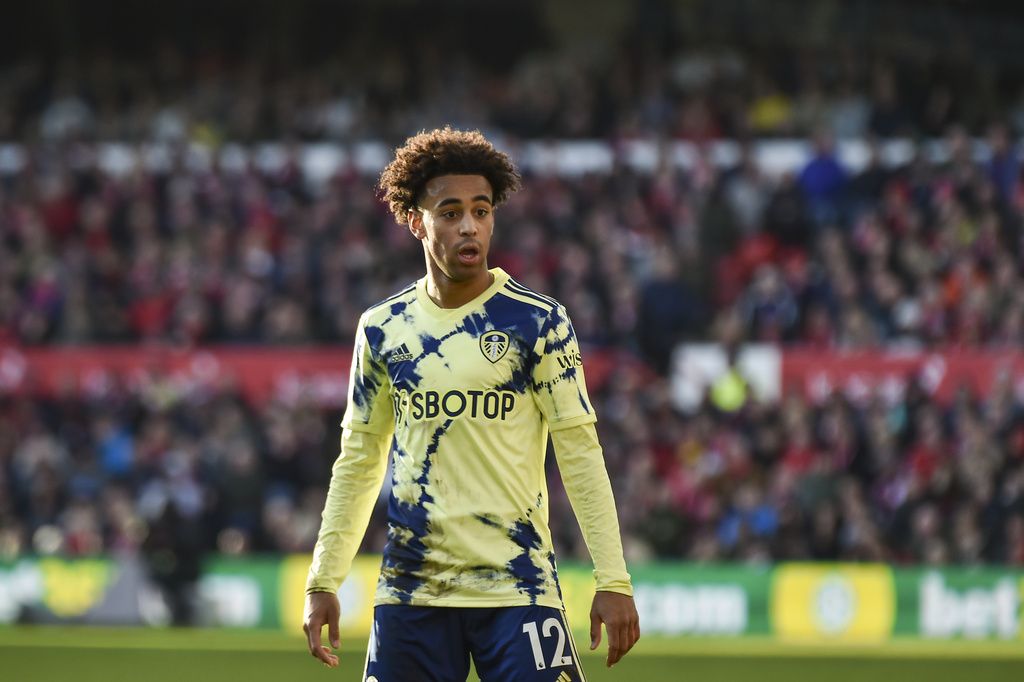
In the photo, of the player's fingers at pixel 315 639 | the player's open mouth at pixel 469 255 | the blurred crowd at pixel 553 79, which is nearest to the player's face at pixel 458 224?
the player's open mouth at pixel 469 255

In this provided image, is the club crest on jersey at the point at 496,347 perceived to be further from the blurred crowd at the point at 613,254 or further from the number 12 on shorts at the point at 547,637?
the blurred crowd at the point at 613,254

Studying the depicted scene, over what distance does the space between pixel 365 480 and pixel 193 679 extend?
531cm

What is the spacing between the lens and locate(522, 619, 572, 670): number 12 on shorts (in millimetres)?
4087

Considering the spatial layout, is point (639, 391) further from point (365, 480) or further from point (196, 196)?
point (365, 480)

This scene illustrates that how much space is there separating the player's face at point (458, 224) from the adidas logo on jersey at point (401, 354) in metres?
0.22

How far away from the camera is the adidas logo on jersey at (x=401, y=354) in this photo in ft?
14.1

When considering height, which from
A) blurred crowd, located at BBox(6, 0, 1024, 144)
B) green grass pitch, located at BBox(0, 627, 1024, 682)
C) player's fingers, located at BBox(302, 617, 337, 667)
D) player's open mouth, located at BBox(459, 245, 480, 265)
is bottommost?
green grass pitch, located at BBox(0, 627, 1024, 682)

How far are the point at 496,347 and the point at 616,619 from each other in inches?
29.6

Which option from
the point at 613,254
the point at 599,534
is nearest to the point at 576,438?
the point at 599,534

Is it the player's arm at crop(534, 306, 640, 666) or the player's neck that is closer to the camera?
the player's arm at crop(534, 306, 640, 666)

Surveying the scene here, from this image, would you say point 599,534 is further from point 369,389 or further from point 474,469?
point 369,389

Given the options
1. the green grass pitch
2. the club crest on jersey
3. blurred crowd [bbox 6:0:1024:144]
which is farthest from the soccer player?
blurred crowd [bbox 6:0:1024:144]

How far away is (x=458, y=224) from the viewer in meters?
4.27

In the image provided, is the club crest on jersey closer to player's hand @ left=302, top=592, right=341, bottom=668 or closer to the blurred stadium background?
player's hand @ left=302, top=592, right=341, bottom=668
